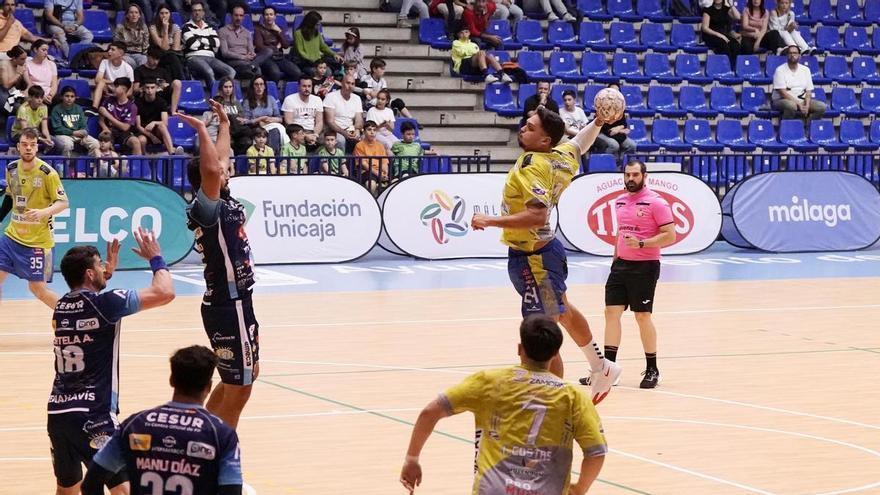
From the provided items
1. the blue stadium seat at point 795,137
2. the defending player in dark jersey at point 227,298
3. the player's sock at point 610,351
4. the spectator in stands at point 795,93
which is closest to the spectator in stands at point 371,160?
the blue stadium seat at point 795,137

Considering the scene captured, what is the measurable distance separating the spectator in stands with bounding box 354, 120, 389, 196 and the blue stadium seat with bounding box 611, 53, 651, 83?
284 inches

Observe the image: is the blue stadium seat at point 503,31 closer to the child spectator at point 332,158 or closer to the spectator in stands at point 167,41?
the child spectator at point 332,158

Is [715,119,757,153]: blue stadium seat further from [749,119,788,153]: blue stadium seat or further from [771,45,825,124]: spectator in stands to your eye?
[771,45,825,124]: spectator in stands

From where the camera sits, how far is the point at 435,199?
21.1 m

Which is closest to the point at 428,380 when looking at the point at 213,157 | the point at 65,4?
the point at 213,157

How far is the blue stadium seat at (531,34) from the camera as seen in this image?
2817 cm

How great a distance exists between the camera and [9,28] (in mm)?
21797

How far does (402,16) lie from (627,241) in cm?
1650

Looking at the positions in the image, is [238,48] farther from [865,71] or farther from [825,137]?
[865,71]

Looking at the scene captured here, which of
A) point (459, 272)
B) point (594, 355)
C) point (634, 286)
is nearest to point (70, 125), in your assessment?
point (459, 272)

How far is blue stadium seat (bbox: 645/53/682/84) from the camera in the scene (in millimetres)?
28438

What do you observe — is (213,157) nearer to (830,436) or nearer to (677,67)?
(830,436)

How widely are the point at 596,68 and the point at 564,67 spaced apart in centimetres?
75

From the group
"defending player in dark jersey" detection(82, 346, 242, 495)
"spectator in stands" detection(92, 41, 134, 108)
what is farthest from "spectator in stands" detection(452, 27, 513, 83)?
"defending player in dark jersey" detection(82, 346, 242, 495)
